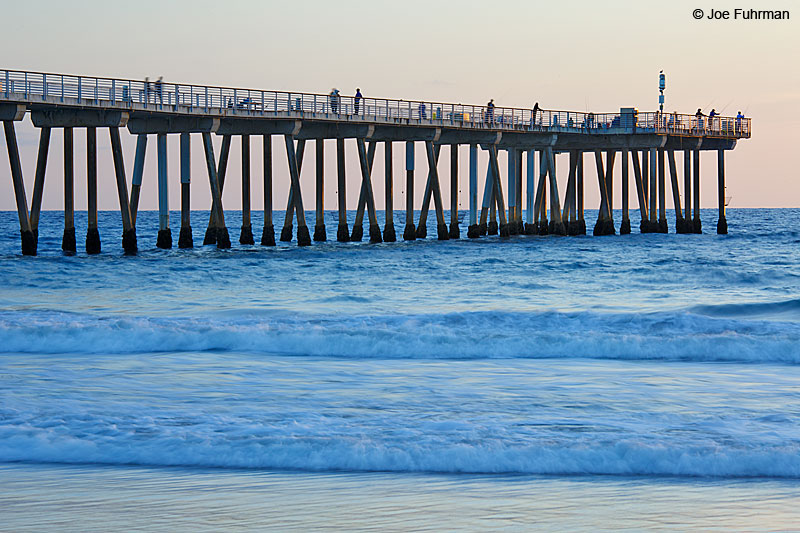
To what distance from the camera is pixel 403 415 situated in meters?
8.70

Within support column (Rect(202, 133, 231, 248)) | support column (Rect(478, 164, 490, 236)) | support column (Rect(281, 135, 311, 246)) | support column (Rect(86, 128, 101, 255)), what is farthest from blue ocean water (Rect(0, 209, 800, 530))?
support column (Rect(478, 164, 490, 236))

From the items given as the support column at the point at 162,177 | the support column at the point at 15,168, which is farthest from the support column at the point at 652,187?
the support column at the point at 15,168

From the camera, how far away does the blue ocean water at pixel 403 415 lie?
20.7 ft

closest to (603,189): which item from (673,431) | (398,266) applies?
(398,266)

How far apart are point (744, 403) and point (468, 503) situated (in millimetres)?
3890

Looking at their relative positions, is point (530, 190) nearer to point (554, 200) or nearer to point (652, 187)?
point (554, 200)

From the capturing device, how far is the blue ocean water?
20.7ft

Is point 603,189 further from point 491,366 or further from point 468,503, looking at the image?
point 468,503

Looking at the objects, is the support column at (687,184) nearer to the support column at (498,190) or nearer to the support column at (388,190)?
the support column at (498,190)

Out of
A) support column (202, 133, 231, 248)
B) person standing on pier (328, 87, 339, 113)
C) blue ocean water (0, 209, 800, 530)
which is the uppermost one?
person standing on pier (328, 87, 339, 113)

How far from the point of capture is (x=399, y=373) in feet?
37.7

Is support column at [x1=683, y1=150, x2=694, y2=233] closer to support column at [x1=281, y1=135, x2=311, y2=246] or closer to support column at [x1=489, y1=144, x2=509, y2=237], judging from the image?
support column at [x1=489, y1=144, x2=509, y2=237]

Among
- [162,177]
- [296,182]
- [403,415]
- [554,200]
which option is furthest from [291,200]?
[403,415]

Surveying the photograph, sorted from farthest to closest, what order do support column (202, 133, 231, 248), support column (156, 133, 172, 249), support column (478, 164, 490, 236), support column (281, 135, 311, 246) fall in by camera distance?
support column (478, 164, 490, 236)
support column (281, 135, 311, 246)
support column (202, 133, 231, 248)
support column (156, 133, 172, 249)
